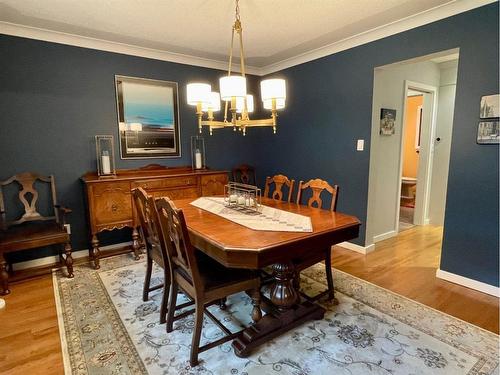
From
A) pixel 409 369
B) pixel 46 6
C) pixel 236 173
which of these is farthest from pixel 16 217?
pixel 409 369

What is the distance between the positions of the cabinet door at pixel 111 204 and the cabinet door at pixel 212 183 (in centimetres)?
91

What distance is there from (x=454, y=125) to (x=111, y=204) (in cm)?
346

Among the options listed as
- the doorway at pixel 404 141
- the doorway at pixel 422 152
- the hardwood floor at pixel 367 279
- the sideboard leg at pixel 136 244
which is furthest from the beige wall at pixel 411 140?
the sideboard leg at pixel 136 244

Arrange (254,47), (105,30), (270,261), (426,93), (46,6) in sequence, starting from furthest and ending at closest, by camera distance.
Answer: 1. (426,93)
2. (254,47)
3. (105,30)
4. (46,6)
5. (270,261)

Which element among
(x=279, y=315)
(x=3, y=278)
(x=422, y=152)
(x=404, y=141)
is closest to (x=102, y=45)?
(x=3, y=278)

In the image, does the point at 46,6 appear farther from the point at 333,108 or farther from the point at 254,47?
the point at 333,108

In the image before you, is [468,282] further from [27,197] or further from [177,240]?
[27,197]

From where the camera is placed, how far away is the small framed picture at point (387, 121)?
11.6 feet

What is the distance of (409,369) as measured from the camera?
1687 mm

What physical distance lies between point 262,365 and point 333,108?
2.98 m

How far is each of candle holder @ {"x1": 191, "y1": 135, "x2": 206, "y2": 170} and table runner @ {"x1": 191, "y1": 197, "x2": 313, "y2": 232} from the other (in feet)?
5.18

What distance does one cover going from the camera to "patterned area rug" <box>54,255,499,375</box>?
5.58 ft

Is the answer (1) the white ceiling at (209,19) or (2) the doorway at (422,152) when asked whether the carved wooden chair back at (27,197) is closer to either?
(1) the white ceiling at (209,19)

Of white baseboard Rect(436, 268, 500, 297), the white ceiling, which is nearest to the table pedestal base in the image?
white baseboard Rect(436, 268, 500, 297)
